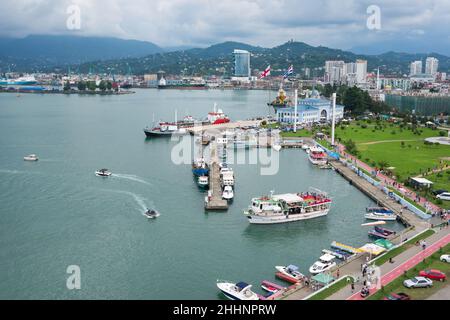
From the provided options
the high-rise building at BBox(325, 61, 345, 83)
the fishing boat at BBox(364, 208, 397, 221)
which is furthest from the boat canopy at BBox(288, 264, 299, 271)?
the high-rise building at BBox(325, 61, 345, 83)

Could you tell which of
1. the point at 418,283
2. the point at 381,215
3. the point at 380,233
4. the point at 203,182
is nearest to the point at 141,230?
the point at 203,182

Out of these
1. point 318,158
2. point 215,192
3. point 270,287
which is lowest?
point 270,287

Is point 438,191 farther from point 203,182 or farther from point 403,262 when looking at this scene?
point 203,182

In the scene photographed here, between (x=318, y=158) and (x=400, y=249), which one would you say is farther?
(x=318, y=158)

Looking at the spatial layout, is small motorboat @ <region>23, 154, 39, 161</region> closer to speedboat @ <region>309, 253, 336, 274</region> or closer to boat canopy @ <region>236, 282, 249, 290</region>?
boat canopy @ <region>236, 282, 249, 290</region>

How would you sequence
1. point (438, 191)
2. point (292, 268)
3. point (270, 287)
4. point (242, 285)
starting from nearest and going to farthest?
point (242, 285)
point (270, 287)
point (292, 268)
point (438, 191)

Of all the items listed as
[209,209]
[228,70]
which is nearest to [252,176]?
[209,209]
